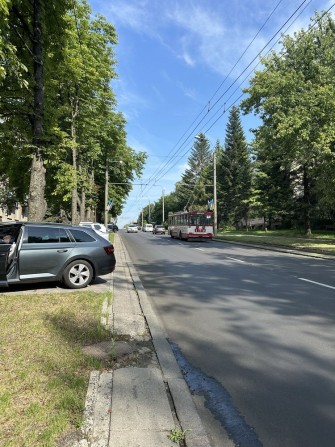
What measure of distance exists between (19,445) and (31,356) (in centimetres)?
172

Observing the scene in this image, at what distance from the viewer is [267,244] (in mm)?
27156

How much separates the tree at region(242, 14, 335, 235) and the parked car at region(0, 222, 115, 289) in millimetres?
15503

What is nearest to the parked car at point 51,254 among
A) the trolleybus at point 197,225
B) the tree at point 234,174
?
the trolleybus at point 197,225

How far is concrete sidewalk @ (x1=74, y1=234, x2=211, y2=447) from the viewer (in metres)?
3.04

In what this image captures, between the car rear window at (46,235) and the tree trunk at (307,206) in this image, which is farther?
the tree trunk at (307,206)

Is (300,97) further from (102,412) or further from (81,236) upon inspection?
(102,412)

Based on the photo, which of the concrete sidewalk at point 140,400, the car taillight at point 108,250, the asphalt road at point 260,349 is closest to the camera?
the concrete sidewalk at point 140,400

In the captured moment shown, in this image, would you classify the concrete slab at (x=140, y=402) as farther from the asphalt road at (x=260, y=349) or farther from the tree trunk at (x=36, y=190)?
the tree trunk at (x=36, y=190)

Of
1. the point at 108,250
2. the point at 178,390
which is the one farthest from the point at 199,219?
the point at 178,390

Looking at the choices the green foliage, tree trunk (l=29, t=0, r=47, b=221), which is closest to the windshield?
the green foliage

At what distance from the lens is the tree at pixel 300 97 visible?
71.6 ft

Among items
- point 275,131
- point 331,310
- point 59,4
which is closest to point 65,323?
point 331,310

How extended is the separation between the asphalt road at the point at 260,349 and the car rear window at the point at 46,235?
2.42 m

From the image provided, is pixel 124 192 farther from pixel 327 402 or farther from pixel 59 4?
pixel 327 402
